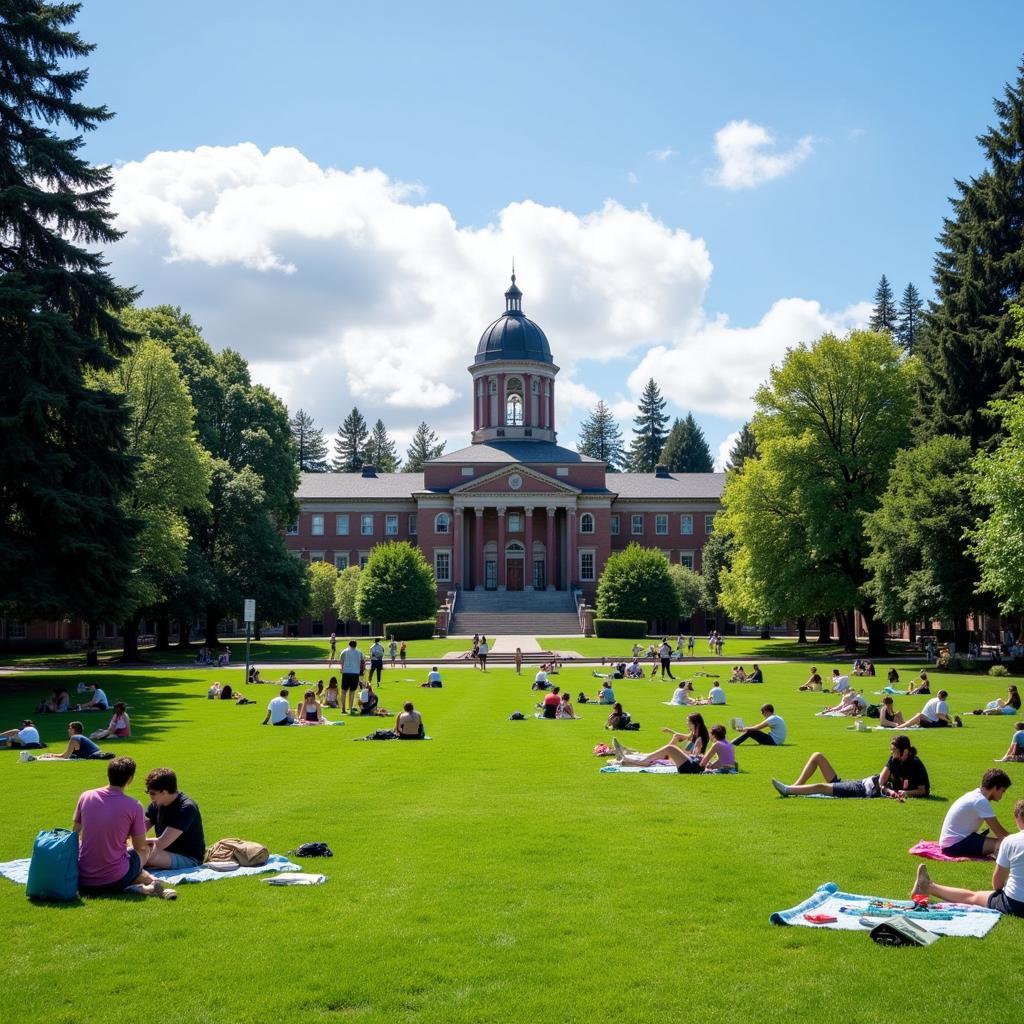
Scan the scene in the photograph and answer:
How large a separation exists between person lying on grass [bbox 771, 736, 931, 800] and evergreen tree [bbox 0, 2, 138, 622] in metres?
24.0

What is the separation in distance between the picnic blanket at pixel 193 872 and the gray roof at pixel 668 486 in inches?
3307

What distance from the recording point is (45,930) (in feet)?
27.5

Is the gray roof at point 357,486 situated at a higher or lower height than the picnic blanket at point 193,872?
higher

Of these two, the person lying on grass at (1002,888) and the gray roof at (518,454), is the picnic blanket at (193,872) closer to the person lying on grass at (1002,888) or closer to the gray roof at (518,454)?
the person lying on grass at (1002,888)

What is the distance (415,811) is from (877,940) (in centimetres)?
662

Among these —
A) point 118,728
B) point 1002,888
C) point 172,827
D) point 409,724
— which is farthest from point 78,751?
point 1002,888

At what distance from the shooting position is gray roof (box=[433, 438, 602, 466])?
8881 centimetres

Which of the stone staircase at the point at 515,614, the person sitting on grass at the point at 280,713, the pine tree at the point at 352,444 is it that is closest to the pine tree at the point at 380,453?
the pine tree at the point at 352,444

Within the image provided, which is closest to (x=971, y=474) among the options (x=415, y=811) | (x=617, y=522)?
(x=415, y=811)

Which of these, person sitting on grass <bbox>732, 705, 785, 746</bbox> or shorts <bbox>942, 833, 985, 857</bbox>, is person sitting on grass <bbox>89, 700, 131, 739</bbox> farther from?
shorts <bbox>942, 833, 985, 857</bbox>

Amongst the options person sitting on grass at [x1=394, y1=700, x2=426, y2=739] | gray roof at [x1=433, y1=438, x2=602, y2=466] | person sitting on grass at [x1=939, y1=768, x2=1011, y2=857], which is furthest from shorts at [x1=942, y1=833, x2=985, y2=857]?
gray roof at [x1=433, y1=438, x2=602, y2=466]

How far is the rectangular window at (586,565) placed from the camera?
89.1 m

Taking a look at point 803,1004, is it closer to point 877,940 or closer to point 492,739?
point 877,940

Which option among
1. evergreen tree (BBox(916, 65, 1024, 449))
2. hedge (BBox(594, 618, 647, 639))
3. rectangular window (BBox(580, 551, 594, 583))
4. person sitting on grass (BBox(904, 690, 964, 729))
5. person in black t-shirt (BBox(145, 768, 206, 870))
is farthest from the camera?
rectangular window (BBox(580, 551, 594, 583))
